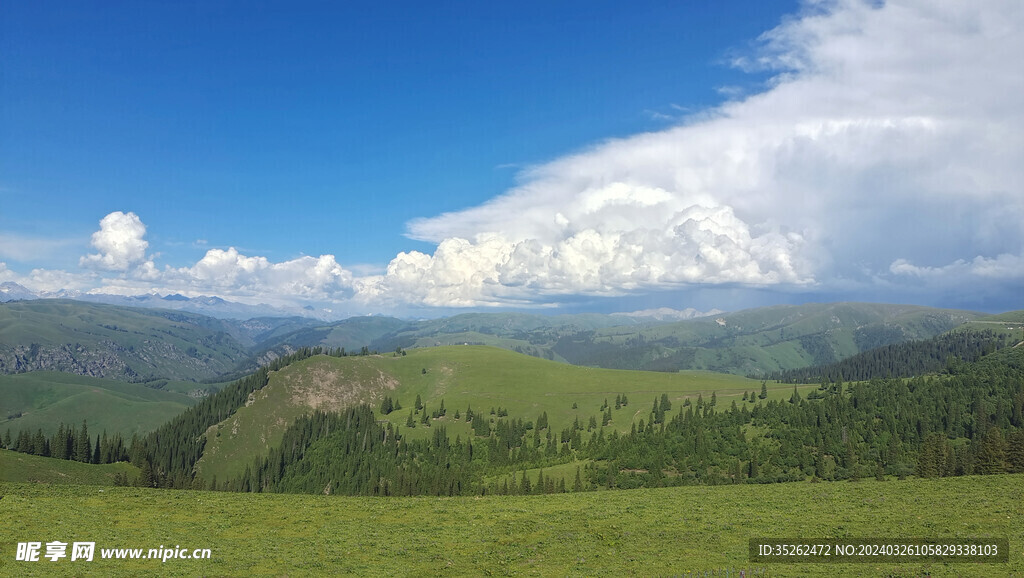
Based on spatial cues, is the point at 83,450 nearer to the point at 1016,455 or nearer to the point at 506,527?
the point at 506,527

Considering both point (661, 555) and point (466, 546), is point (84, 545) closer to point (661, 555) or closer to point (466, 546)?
point (466, 546)

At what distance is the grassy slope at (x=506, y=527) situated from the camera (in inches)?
1721

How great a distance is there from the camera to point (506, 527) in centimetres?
5747

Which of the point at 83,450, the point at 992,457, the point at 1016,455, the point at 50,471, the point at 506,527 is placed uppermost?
the point at 506,527

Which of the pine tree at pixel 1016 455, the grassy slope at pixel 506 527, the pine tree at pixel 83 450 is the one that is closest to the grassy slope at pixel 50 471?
the pine tree at pixel 83 450

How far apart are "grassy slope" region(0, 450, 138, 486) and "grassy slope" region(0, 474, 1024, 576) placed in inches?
3039

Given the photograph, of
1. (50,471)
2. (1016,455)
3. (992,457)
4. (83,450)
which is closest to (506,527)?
(992,457)

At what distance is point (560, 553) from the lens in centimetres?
4859

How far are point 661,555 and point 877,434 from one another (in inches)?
7045

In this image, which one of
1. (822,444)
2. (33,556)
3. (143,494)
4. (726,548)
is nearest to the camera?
(33,556)

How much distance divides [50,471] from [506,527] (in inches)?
6088

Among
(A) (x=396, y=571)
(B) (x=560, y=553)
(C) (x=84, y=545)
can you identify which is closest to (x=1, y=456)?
(C) (x=84, y=545)

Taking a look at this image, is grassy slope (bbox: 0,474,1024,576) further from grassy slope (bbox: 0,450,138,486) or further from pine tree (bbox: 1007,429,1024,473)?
grassy slope (bbox: 0,450,138,486)

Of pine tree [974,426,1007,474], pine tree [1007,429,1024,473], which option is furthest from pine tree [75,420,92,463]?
pine tree [1007,429,1024,473]
